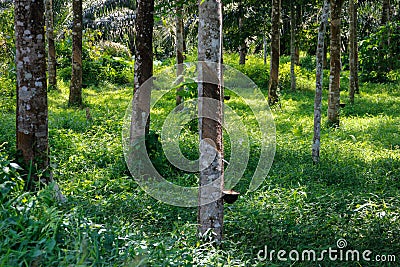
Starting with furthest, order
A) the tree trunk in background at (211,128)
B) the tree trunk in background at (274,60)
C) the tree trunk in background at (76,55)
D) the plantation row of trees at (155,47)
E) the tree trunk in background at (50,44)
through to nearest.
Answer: the tree trunk in background at (274,60)
the tree trunk in background at (50,44)
the tree trunk in background at (76,55)
the plantation row of trees at (155,47)
the tree trunk in background at (211,128)

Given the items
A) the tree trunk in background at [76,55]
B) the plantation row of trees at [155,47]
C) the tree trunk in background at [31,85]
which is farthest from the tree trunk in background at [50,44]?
the tree trunk in background at [31,85]

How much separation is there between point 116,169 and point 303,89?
1166 cm

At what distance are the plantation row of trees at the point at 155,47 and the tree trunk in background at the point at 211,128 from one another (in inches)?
0.4

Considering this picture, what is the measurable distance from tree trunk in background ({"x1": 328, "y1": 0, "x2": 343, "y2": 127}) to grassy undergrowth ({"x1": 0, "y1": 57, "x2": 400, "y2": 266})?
410 millimetres

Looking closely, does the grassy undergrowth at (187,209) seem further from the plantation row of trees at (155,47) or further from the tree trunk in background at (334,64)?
the plantation row of trees at (155,47)

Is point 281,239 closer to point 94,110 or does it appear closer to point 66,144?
point 66,144

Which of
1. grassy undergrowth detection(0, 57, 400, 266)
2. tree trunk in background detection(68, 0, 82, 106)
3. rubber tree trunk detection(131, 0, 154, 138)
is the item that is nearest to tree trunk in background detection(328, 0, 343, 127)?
grassy undergrowth detection(0, 57, 400, 266)

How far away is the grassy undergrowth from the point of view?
3934 mm

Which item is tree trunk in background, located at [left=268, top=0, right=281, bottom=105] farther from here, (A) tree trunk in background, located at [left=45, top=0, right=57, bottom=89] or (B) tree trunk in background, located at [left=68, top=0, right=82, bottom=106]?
(A) tree trunk in background, located at [left=45, top=0, right=57, bottom=89]

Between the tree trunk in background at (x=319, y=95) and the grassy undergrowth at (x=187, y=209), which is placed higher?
the tree trunk in background at (x=319, y=95)

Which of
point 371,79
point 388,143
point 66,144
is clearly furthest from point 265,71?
point 66,144

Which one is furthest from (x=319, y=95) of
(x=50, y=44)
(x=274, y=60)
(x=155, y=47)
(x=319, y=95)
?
(x=155, y=47)

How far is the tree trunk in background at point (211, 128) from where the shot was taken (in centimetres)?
511

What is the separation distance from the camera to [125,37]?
27.1 m
